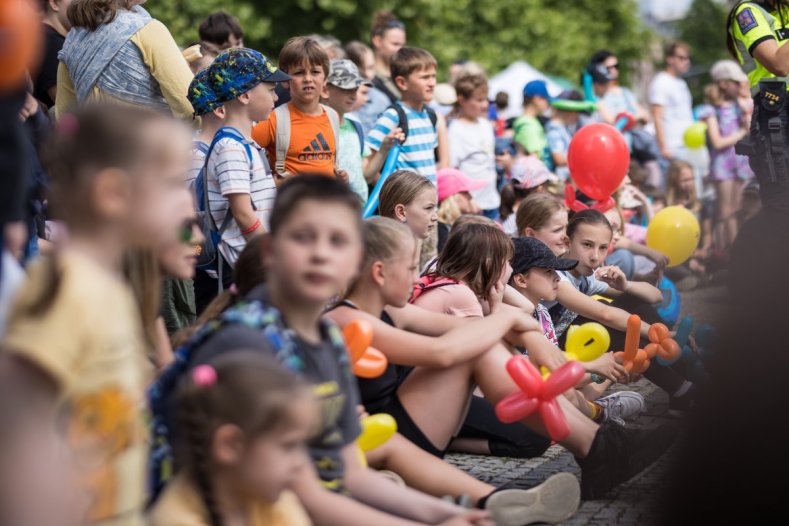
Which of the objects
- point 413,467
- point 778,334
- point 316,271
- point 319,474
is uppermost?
point 316,271

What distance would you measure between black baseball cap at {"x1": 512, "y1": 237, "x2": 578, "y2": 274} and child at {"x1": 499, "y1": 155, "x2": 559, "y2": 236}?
8.21 ft

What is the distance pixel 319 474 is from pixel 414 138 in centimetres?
484

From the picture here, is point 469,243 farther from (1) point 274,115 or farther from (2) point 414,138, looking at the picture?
(2) point 414,138

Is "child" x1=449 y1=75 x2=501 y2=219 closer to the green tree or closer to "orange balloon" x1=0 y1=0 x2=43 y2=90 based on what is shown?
"orange balloon" x1=0 y1=0 x2=43 y2=90

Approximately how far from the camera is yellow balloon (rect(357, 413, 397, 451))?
4.21m

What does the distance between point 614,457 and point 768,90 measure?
265 cm

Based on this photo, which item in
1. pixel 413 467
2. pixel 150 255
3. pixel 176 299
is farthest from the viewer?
pixel 176 299

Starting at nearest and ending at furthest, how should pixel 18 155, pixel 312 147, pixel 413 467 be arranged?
pixel 18 155
pixel 413 467
pixel 312 147

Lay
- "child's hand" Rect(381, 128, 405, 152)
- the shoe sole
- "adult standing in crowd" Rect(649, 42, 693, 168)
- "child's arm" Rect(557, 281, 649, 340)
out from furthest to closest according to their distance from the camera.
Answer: "adult standing in crowd" Rect(649, 42, 693, 168), "child's hand" Rect(381, 128, 405, 152), "child's arm" Rect(557, 281, 649, 340), the shoe sole

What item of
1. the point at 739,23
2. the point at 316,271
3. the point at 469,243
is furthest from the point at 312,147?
the point at 316,271

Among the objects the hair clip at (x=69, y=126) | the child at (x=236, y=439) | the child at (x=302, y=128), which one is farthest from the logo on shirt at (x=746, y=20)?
the hair clip at (x=69, y=126)

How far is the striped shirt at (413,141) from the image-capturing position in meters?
8.05

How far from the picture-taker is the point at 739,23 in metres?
6.96

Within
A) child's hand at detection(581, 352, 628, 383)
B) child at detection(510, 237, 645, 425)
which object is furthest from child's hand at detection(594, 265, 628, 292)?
child's hand at detection(581, 352, 628, 383)
